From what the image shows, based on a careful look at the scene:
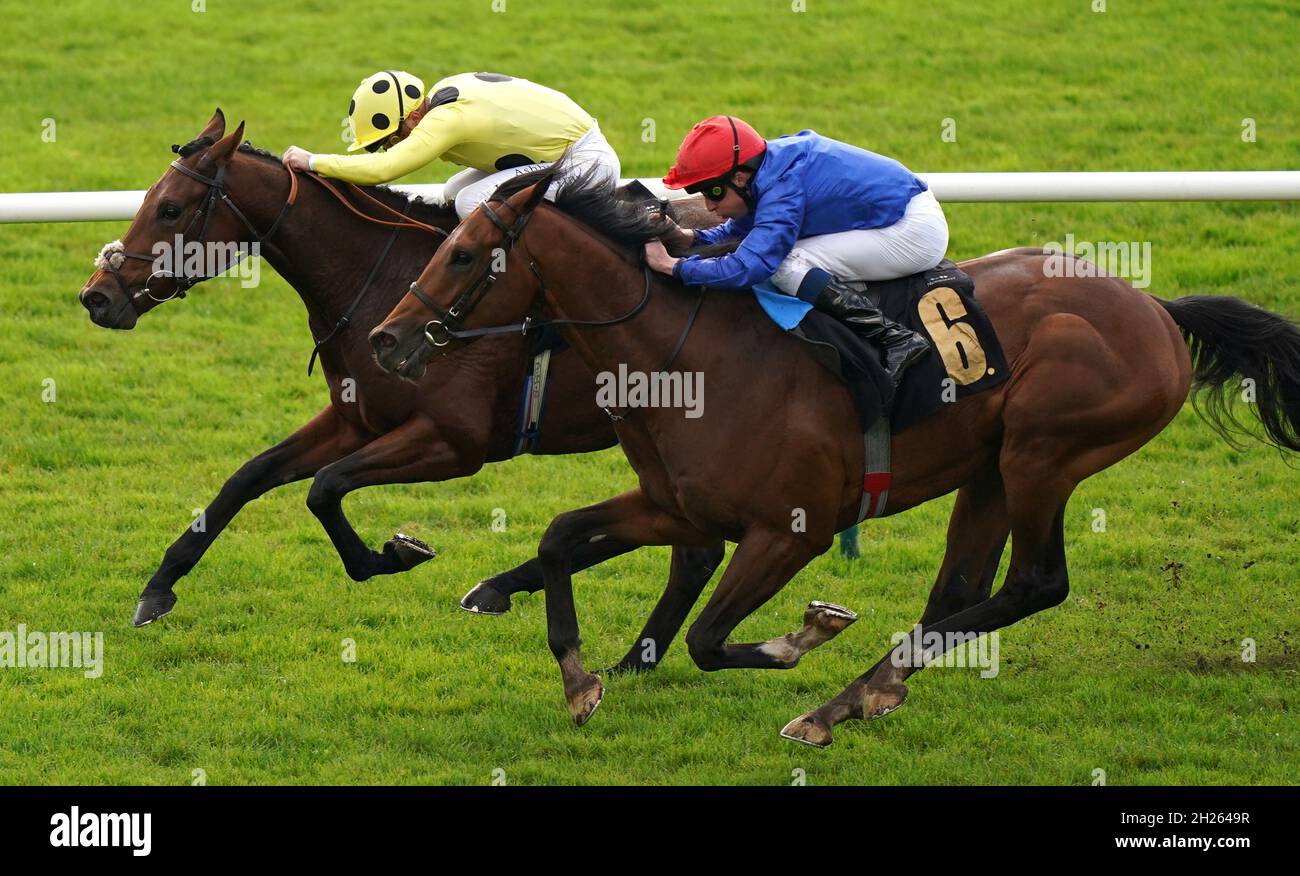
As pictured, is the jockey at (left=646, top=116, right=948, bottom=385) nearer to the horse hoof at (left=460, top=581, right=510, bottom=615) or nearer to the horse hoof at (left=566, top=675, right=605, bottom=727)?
the horse hoof at (left=566, top=675, right=605, bottom=727)

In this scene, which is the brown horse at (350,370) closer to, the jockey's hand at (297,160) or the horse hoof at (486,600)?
the jockey's hand at (297,160)

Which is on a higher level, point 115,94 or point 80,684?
point 115,94

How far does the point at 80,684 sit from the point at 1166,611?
451 cm

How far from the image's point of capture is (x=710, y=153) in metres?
5.48

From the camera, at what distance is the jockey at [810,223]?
18.0 ft

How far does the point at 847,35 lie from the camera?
15.5 m

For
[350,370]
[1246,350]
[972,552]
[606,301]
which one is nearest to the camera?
[606,301]

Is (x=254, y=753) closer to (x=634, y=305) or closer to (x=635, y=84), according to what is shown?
(x=634, y=305)

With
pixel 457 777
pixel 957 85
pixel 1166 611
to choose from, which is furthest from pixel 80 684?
pixel 957 85

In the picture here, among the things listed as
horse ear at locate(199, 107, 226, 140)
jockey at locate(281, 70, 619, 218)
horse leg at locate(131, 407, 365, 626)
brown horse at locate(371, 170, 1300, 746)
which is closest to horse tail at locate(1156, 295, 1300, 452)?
brown horse at locate(371, 170, 1300, 746)

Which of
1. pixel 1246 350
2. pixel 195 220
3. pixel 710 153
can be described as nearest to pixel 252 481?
pixel 195 220

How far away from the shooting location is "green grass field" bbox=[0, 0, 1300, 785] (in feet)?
20.2

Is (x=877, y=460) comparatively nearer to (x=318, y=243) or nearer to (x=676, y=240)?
(x=676, y=240)

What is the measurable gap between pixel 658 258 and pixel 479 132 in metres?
1.15
